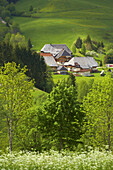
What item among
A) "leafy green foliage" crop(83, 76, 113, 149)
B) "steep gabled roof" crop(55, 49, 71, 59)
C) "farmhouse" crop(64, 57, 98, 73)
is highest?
"steep gabled roof" crop(55, 49, 71, 59)

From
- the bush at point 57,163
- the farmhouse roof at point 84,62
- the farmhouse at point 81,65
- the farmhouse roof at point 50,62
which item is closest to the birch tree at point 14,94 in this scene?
the bush at point 57,163

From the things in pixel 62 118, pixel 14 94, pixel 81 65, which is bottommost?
pixel 62 118

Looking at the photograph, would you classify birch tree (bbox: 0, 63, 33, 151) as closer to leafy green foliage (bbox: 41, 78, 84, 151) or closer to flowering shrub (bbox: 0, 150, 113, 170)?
leafy green foliage (bbox: 41, 78, 84, 151)

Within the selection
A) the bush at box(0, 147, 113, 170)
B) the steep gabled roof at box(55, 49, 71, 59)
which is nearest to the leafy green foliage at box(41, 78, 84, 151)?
the bush at box(0, 147, 113, 170)

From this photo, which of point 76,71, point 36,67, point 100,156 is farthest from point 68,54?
point 100,156

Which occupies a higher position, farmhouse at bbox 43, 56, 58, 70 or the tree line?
farmhouse at bbox 43, 56, 58, 70

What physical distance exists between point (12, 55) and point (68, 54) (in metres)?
91.4

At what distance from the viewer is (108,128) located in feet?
119

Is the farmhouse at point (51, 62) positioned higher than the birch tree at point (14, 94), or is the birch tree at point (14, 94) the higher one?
the farmhouse at point (51, 62)

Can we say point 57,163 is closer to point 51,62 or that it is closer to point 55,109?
point 55,109

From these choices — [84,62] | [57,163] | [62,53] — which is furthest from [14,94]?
[62,53]

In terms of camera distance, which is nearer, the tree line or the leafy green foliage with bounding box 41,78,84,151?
the leafy green foliage with bounding box 41,78,84,151

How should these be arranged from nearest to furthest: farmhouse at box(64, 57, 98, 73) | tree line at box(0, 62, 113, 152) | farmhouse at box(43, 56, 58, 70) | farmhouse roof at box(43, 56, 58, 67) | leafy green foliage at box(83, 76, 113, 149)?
tree line at box(0, 62, 113, 152)
leafy green foliage at box(83, 76, 113, 149)
farmhouse at box(64, 57, 98, 73)
farmhouse at box(43, 56, 58, 70)
farmhouse roof at box(43, 56, 58, 67)

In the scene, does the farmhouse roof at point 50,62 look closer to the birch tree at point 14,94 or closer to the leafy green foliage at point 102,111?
the leafy green foliage at point 102,111
